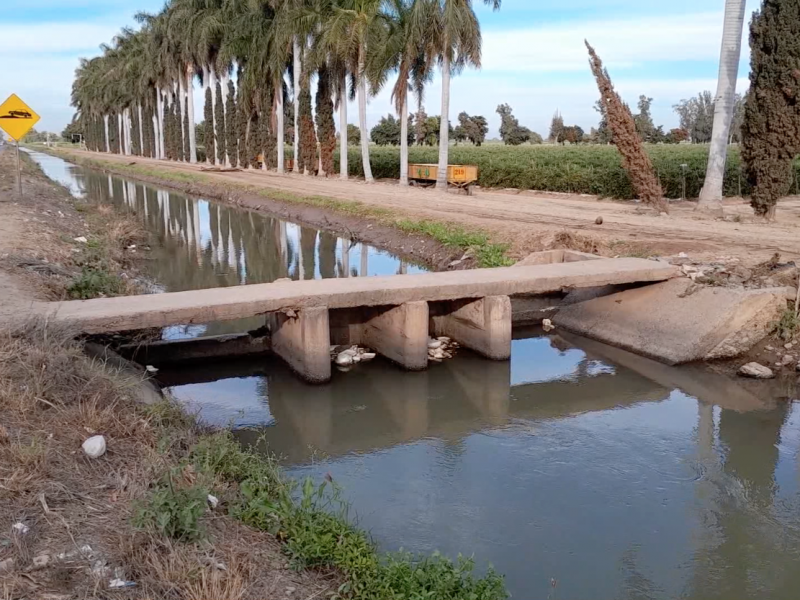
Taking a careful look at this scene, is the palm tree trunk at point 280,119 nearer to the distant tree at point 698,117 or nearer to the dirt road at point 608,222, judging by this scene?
the dirt road at point 608,222

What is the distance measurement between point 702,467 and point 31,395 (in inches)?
251

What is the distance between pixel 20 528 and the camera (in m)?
4.55

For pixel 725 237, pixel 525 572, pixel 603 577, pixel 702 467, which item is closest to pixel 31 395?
pixel 525 572

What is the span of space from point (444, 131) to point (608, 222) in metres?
14.6

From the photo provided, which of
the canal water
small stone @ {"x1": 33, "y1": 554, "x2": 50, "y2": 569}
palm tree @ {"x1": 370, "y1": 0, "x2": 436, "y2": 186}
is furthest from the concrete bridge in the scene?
palm tree @ {"x1": 370, "y1": 0, "x2": 436, "y2": 186}

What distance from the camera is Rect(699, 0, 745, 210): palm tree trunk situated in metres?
20.7

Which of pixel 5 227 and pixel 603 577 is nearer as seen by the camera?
pixel 603 577

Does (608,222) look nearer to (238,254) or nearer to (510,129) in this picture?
(238,254)

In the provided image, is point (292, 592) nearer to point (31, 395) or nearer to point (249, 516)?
point (249, 516)

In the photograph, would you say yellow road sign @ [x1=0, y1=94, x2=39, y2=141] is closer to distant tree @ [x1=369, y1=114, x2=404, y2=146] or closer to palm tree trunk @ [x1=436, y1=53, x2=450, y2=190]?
palm tree trunk @ [x1=436, y1=53, x2=450, y2=190]

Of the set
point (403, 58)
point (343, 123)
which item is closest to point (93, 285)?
point (403, 58)

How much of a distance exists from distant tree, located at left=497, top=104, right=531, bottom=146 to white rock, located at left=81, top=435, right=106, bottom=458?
88.2 metres

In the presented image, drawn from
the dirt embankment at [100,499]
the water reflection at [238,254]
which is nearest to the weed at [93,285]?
the water reflection at [238,254]

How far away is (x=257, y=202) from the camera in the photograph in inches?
1313
